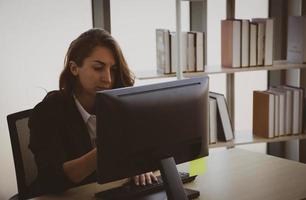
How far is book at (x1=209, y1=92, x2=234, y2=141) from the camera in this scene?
3314 millimetres

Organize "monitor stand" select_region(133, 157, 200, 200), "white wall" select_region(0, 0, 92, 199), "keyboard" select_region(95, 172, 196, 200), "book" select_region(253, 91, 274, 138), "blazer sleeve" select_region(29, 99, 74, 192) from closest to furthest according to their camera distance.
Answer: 1. "monitor stand" select_region(133, 157, 200, 200)
2. "keyboard" select_region(95, 172, 196, 200)
3. "blazer sleeve" select_region(29, 99, 74, 192)
4. "white wall" select_region(0, 0, 92, 199)
5. "book" select_region(253, 91, 274, 138)

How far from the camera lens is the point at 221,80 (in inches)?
150

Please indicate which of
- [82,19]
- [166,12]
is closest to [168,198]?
[82,19]

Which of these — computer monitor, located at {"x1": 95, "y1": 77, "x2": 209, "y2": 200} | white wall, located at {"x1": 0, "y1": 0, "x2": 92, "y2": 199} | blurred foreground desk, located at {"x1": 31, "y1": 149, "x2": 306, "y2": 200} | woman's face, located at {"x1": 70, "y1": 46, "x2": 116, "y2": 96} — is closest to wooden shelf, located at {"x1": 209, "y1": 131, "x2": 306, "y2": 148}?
blurred foreground desk, located at {"x1": 31, "y1": 149, "x2": 306, "y2": 200}

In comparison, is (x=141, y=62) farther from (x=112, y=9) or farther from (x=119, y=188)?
(x=119, y=188)

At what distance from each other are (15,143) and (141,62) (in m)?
1.48

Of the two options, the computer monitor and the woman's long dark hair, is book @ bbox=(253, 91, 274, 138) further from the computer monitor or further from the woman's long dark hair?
the computer monitor

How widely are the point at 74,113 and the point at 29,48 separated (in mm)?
1125

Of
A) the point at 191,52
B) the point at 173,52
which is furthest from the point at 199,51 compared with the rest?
the point at 173,52

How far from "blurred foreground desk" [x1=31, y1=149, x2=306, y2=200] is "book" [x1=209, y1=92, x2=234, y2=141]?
0.99 meters

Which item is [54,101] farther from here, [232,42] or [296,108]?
[296,108]

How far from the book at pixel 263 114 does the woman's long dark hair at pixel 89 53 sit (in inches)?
57.7

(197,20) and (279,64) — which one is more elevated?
(197,20)

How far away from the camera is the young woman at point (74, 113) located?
1953mm
